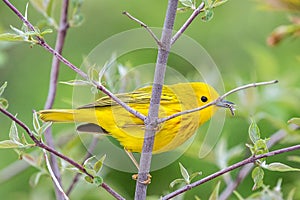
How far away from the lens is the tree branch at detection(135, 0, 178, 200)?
1134 mm

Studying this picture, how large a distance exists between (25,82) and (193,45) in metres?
2.09

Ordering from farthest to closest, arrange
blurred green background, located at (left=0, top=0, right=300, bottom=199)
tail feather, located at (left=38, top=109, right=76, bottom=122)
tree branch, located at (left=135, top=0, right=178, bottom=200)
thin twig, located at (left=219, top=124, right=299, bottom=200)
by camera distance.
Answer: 1. blurred green background, located at (left=0, top=0, right=300, bottom=199)
2. thin twig, located at (left=219, top=124, right=299, bottom=200)
3. tail feather, located at (left=38, top=109, right=76, bottom=122)
4. tree branch, located at (left=135, top=0, right=178, bottom=200)

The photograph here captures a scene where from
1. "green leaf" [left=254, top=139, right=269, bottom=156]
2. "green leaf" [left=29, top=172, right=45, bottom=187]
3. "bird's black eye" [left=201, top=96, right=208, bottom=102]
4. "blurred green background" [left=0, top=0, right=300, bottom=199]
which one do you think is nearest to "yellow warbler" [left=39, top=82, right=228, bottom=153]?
"bird's black eye" [left=201, top=96, right=208, bottom=102]

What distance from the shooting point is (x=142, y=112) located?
1.84 meters

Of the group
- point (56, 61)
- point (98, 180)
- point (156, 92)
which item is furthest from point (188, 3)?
point (56, 61)

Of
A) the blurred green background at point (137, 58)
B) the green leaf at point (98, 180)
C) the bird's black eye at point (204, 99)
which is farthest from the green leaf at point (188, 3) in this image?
the blurred green background at point (137, 58)

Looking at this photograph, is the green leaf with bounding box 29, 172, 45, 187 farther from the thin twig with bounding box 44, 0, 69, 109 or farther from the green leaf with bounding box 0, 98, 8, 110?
the green leaf with bounding box 0, 98, 8, 110

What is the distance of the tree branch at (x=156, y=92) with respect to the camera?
1134 mm

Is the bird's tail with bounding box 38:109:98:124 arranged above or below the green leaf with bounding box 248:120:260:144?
above

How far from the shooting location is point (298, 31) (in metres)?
1.78

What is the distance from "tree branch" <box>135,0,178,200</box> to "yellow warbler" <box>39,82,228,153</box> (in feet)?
1.35

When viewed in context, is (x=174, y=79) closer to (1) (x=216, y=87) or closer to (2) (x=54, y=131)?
(1) (x=216, y=87)

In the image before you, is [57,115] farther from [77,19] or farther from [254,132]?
[254,132]

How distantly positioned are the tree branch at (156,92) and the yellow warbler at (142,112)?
412 millimetres
